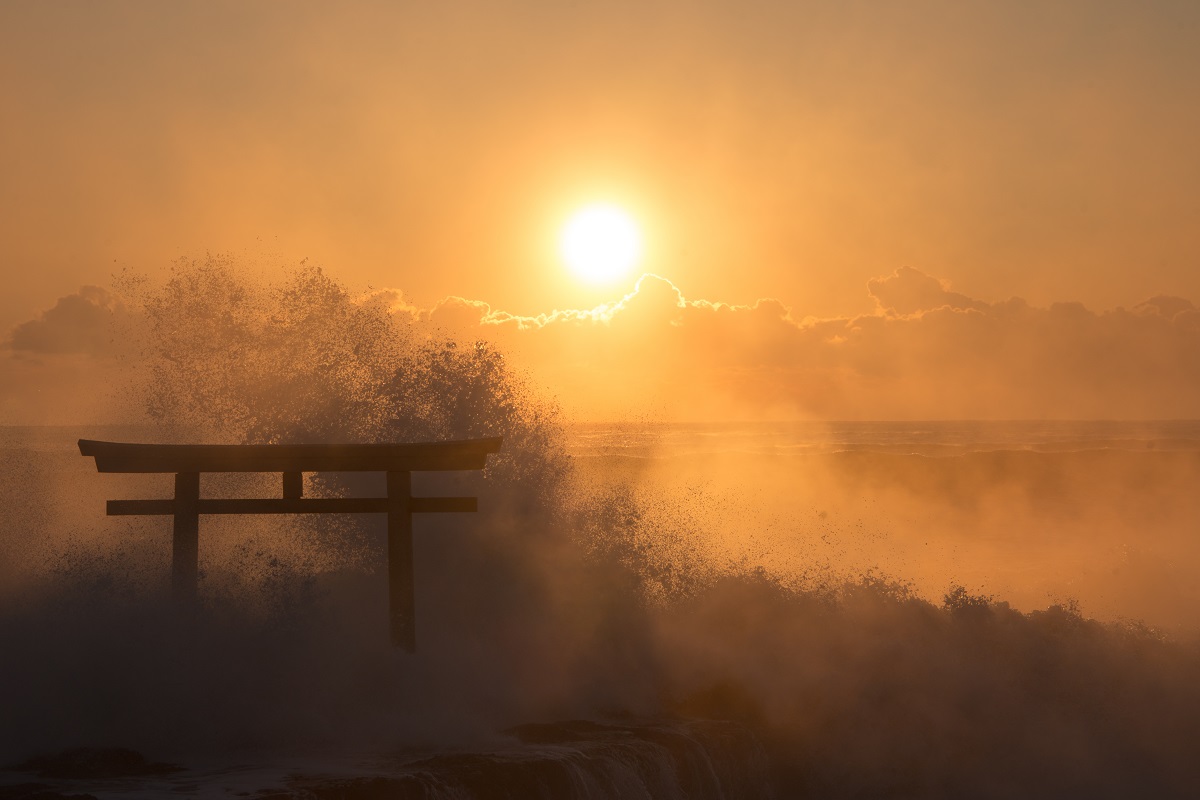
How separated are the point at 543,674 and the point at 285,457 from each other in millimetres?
3261

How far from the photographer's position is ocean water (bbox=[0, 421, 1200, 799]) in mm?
7930

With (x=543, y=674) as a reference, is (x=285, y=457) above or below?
above

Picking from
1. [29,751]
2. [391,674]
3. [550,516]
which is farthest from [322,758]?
[550,516]

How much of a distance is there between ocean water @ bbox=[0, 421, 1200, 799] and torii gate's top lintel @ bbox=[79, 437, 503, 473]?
1.01 metres

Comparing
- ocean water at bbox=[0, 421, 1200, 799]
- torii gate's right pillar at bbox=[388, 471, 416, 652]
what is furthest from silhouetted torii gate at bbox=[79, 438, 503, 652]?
ocean water at bbox=[0, 421, 1200, 799]

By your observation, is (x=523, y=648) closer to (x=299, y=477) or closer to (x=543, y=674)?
(x=543, y=674)

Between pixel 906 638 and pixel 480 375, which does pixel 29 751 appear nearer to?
pixel 480 375

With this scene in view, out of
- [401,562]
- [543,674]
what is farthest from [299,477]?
[543,674]

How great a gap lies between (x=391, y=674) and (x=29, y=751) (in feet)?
9.14

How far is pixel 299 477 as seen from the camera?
961 centimetres

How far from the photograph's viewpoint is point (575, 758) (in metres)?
7.81

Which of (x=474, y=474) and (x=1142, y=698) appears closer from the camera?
(x=1142, y=698)

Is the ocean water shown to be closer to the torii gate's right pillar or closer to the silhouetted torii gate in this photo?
the torii gate's right pillar

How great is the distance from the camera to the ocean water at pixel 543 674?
793cm
